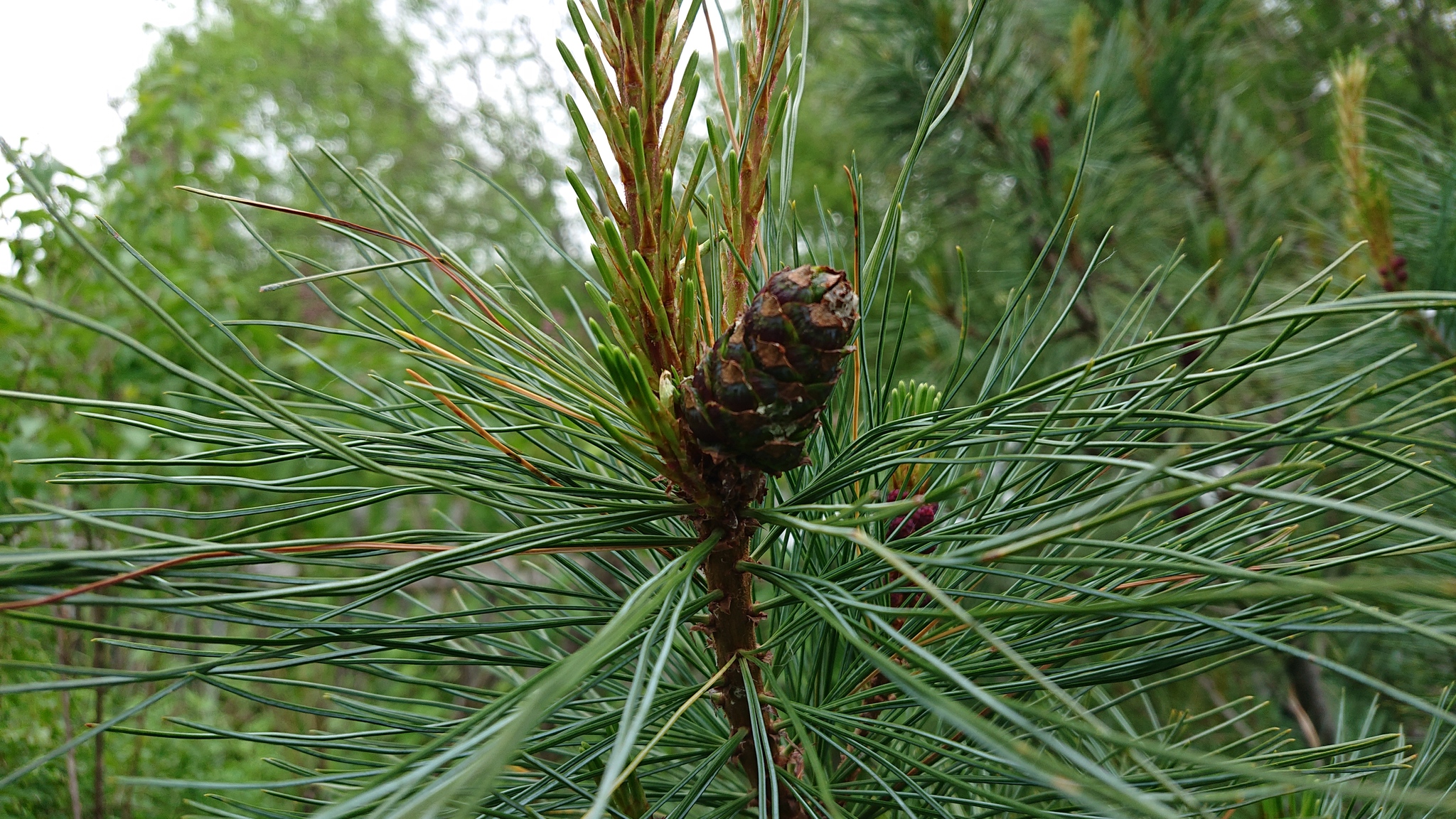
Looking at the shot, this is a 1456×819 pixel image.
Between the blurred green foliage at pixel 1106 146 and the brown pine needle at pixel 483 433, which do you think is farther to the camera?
the blurred green foliage at pixel 1106 146

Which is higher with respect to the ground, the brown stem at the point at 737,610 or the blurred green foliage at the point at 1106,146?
the blurred green foliage at the point at 1106,146

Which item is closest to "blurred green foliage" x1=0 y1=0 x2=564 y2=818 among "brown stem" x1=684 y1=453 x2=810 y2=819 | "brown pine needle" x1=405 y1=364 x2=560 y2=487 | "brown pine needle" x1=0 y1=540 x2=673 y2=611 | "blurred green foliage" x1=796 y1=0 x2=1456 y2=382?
"brown pine needle" x1=0 y1=540 x2=673 y2=611

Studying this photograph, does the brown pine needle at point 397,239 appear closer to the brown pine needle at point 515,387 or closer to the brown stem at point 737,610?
the brown pine needle at point 515,387

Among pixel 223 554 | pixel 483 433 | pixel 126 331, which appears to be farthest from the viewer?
pixel 126 331

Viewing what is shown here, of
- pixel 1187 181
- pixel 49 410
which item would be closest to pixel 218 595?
pixel 49 410

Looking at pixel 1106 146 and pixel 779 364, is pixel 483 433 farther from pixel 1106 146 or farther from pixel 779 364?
pixel 1106 146

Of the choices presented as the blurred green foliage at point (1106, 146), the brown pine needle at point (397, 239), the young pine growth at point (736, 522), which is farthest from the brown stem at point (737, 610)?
the blurred green foliage at point (1106, 146)

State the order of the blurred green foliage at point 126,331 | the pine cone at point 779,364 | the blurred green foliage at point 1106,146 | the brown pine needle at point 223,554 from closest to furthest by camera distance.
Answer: the brown pine needle at point 223,554, the pine cone at point 779,364, the blurred green foliage at point 126,331, the blurred green foliage at point 1106,146

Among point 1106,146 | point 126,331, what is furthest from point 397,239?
point 1106,146
